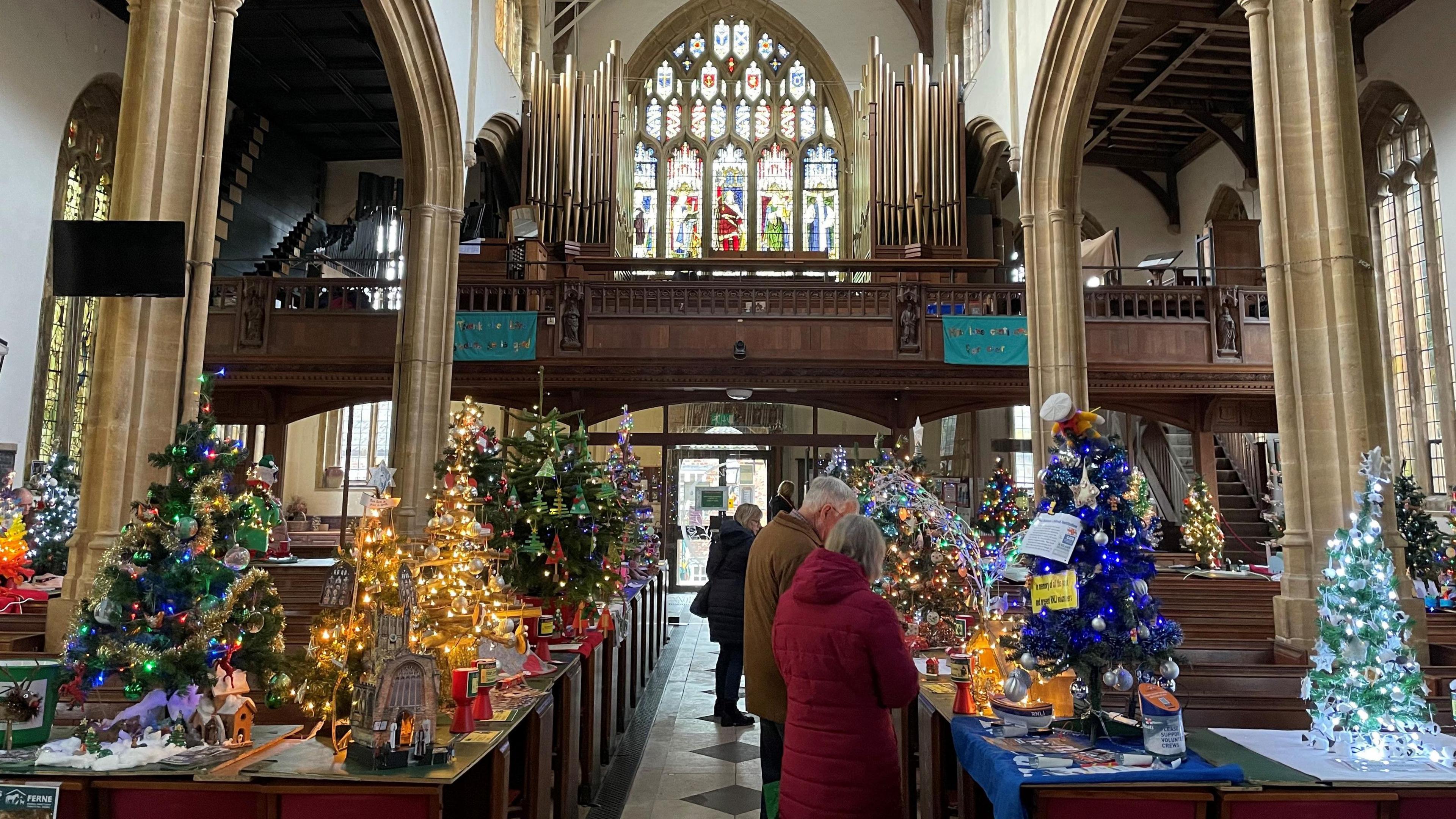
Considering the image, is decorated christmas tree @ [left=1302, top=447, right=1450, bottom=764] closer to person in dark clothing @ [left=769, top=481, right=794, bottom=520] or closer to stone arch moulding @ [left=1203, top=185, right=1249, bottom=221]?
person in dark clothing @ [left=769, top=481, right=794, bottom=520]

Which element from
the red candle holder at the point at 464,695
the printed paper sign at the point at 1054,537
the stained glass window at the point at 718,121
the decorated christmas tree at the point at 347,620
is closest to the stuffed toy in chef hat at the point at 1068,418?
the printed paper sign at the point at 1054,537

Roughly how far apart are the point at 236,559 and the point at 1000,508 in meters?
8.62

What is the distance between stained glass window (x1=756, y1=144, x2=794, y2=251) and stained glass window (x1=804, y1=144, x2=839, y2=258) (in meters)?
0.27

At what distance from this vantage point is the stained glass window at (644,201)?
1576 centimetres

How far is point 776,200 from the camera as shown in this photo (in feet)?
53.1

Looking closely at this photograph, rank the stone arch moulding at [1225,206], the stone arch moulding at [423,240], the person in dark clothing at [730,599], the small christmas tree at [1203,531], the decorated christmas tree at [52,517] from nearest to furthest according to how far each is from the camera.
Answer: the person in dark clothing at [730,599]
the decorated christmas tree at [52,517]
the stone arch moulding at [423,240]
the small christmas tree at [1203,531]
the stone arch moulding at [1225,206]

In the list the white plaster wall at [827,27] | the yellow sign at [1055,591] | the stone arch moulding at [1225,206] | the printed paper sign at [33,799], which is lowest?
the printed paper sign at [33,799]

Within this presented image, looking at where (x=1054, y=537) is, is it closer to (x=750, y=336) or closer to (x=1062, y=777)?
(x=1062, y=777)

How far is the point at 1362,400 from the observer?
4812 mm

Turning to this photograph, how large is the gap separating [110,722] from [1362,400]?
5.83 metres

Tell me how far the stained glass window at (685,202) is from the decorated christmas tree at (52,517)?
9827 mm

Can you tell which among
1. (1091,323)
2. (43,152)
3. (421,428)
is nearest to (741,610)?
(421,428)

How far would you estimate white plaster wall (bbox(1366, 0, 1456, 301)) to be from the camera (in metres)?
9.91

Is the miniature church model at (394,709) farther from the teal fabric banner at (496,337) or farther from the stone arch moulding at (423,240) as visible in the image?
the teal fabric banner at (496,337)
